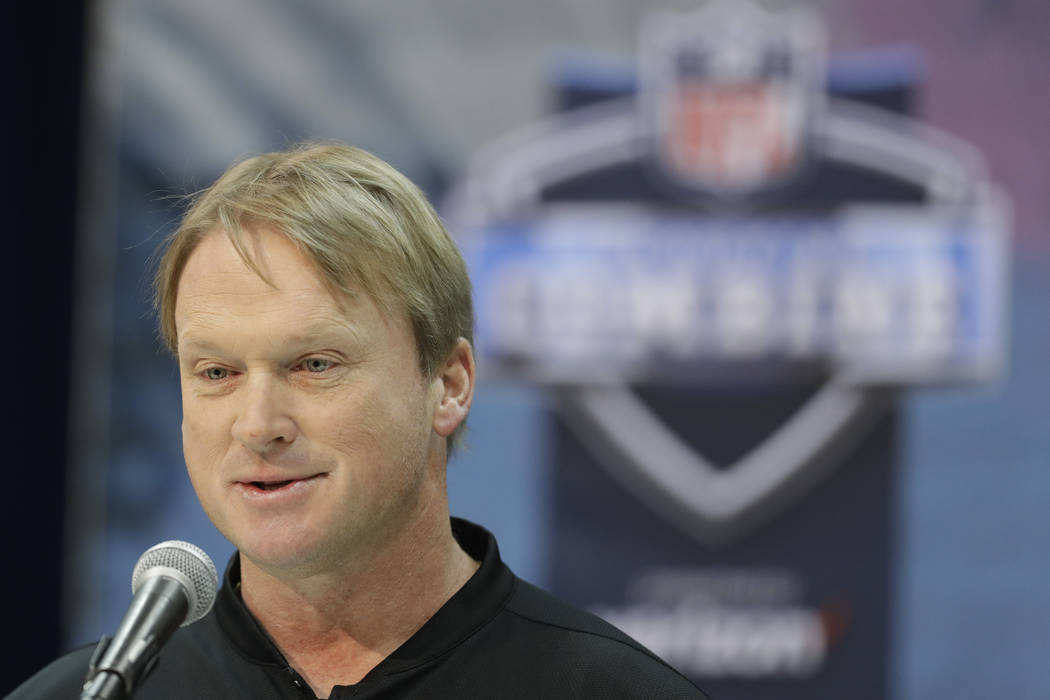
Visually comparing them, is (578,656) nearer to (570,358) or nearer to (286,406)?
(286,406)

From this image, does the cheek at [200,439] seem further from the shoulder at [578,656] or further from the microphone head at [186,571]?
the shoulder at [578,656]

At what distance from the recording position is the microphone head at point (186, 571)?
3.76 ft

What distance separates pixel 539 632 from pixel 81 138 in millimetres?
2549

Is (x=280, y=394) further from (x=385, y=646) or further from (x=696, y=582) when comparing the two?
(x=696, y=582)

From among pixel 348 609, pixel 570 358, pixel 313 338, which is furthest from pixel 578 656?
pixel 570 358

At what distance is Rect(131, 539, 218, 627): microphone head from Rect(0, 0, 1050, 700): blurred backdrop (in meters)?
2.26

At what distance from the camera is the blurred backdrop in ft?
11.2

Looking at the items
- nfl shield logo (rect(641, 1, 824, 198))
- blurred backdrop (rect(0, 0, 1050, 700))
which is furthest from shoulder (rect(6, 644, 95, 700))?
nfl shield logo (rect(641, 1, 824, 198))

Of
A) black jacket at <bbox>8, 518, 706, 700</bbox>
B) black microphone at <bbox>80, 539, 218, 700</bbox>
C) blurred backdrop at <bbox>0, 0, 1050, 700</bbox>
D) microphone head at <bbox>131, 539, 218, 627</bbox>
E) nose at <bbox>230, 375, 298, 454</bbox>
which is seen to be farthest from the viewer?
blurred backdrop at <bbox>0, 0, 1050, 700</bbox>

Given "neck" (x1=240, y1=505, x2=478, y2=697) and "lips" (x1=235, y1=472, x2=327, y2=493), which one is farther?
"neck" (x1=240, y1=505, x2=478, y2=697)

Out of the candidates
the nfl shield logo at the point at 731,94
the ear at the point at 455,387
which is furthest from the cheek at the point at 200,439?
the nfl shield logo at the point at 731,94

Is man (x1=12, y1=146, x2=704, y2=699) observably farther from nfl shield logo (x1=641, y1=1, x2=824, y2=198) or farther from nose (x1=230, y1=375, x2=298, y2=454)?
nfl shield logo (x1=641, y1=1, x2=824, y2=198)

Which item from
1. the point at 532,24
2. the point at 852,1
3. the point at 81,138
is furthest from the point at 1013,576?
the point at 81,138

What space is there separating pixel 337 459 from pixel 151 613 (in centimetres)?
27
